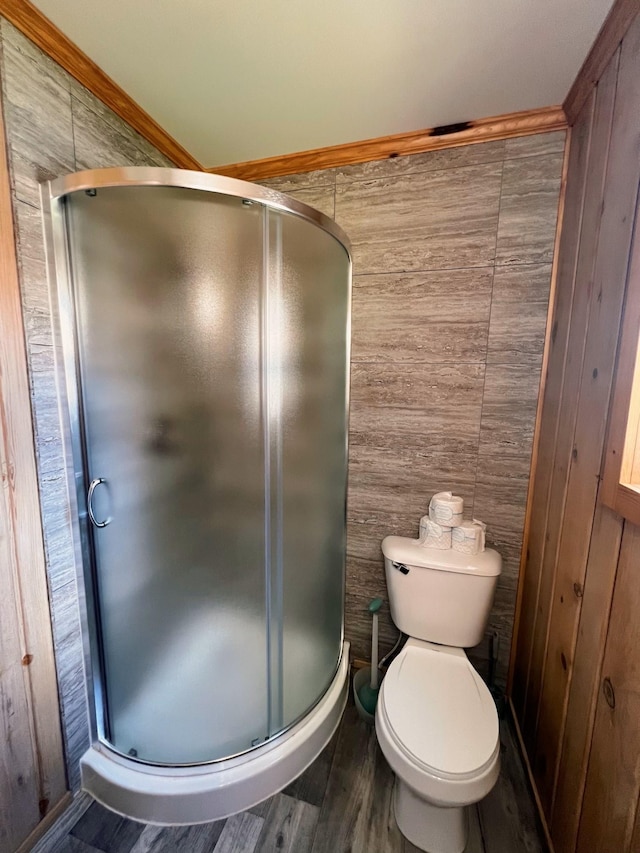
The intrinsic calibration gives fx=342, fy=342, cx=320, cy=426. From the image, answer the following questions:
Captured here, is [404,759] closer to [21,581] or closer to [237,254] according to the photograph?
[21,581]

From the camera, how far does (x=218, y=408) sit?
1075mm

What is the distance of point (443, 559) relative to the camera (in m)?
1.32

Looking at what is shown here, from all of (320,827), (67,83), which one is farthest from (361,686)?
(67,83)

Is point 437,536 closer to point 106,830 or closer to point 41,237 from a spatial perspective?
point 106,830

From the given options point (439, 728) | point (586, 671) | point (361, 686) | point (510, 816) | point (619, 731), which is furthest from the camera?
point (361, 686)

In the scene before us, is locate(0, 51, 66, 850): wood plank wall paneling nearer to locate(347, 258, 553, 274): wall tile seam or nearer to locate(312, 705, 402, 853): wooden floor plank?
locate(312, 705, 402, 853): wooden floor plank

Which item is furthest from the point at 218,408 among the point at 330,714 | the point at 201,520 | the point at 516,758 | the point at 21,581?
the point at 516,758

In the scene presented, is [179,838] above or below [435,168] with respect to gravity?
below

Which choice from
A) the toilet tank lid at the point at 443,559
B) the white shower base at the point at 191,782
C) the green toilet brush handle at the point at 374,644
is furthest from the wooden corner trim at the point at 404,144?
the white shower base at the point at 191,782

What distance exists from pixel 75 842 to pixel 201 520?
1023mm

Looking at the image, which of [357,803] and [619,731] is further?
[357,803]

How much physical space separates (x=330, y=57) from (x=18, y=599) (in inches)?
71.4

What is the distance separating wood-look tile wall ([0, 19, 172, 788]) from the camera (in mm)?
909

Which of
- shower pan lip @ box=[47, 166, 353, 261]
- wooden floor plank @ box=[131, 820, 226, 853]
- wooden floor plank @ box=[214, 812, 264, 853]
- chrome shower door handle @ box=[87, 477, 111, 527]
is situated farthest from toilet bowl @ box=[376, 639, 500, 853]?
shower pan lip @ box=[47, 166, 353, 261]
